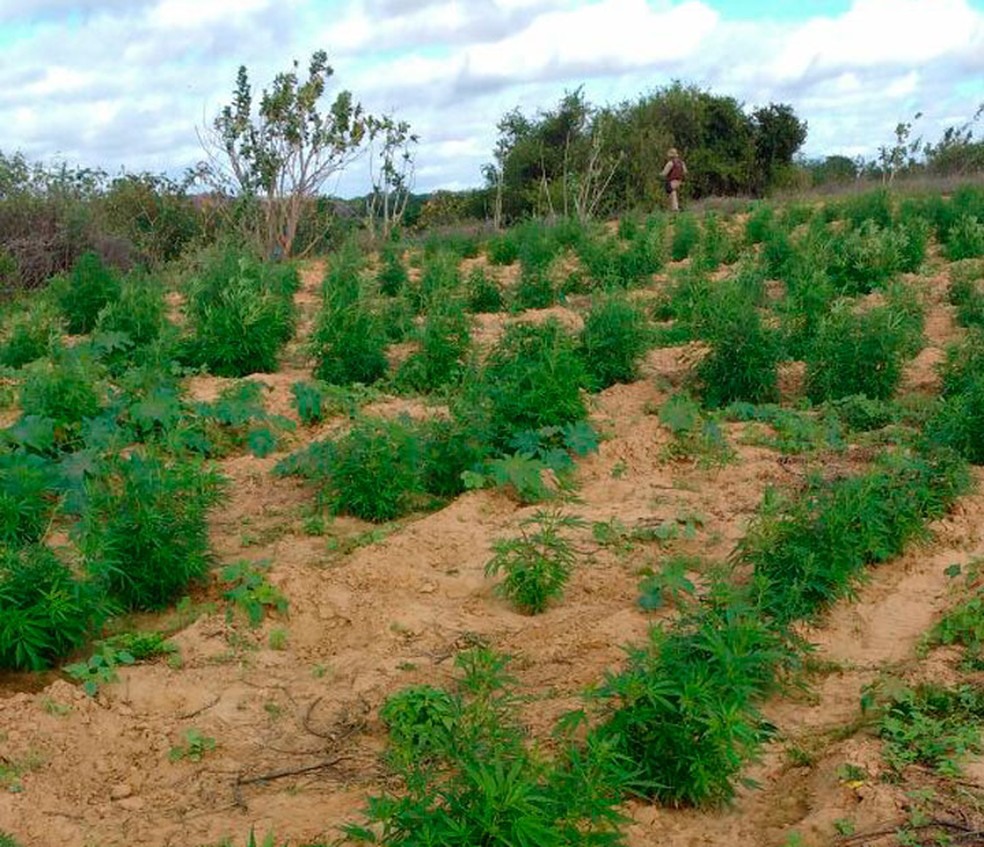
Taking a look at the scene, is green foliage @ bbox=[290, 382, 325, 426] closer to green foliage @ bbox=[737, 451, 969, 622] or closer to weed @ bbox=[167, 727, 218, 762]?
green foliage @ bbox=[737, 451, 969, 622]

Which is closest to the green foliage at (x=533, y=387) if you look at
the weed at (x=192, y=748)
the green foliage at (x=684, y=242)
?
the weed at (x=192, y=748)

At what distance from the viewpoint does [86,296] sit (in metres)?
11.5

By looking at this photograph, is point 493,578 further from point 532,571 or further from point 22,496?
point 22,496

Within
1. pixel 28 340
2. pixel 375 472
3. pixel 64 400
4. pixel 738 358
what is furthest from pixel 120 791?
pixel 28 340

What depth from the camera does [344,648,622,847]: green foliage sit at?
3066 mm

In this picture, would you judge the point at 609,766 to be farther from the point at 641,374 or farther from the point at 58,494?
the point at 641,374

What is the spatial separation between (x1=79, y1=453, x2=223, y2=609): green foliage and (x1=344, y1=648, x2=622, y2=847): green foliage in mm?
1918

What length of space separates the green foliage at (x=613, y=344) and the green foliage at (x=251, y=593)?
4176mm

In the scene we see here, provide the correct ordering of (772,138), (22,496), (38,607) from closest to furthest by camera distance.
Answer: (38,607), (22,496), (772,138)

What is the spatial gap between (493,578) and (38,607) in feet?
6.88

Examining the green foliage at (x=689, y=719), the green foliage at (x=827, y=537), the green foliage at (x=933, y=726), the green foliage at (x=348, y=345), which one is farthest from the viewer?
the green foliage at (x=348, y=345)

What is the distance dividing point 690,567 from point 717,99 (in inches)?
1158

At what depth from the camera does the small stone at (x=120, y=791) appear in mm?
3996

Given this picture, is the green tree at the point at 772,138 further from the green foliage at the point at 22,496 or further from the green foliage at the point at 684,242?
the green foliage at the point at 22,496
